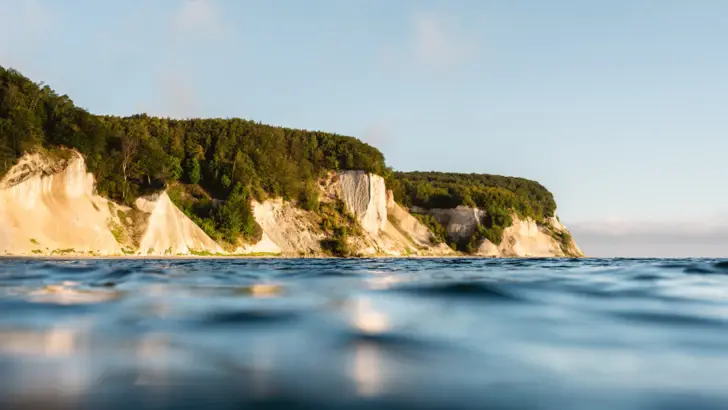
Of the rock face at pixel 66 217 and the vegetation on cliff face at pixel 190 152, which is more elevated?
the vegetation on cliff face at pixel 190 152

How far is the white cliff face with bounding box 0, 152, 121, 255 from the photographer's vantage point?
36.7 metres

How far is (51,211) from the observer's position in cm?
3966

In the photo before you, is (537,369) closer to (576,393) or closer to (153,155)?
(576,393)

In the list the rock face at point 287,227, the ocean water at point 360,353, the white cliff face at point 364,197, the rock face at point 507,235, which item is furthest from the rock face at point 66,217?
the rock face at point 507,235

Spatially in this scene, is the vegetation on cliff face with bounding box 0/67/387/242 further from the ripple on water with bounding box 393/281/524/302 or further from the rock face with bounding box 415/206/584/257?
the ripple on water with bounding box 393/281/524/302

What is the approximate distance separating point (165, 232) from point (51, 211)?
10.5 m

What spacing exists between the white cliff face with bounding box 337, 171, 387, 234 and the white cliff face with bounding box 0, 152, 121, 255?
135ft

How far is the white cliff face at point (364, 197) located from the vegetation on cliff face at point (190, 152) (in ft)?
6.01

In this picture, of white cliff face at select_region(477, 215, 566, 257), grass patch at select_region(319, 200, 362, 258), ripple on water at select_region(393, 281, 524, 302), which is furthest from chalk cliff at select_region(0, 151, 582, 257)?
ripple on water at select_region(393, 281, 524, 302)

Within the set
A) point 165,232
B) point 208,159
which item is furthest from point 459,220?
point 165,232

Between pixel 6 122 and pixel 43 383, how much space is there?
43.4 meters

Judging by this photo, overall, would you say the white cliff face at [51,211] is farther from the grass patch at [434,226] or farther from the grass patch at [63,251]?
the grass patch at [434,226]

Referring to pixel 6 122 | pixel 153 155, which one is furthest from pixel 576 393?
pixel 153 155

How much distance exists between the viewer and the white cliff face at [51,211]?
36.7 meters
